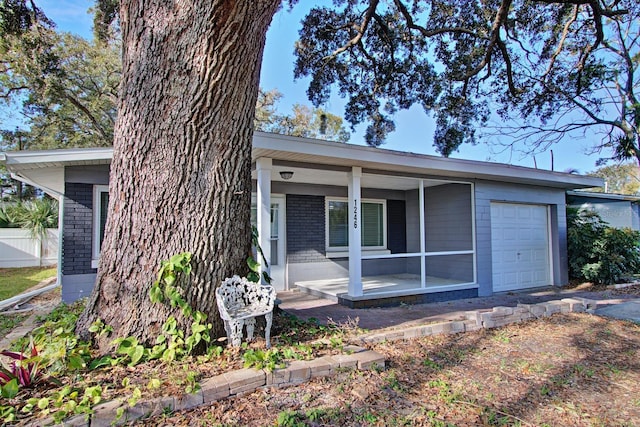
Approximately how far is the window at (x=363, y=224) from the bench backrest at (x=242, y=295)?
5309 millimetres

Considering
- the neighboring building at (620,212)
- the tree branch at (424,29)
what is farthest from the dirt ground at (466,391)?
the neighboring building at (620,212)

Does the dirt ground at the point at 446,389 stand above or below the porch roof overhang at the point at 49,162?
below

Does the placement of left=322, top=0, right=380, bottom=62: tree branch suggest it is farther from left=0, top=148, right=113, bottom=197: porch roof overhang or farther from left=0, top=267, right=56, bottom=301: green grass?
left=0, top=267, right=56, bottom=301: green grass

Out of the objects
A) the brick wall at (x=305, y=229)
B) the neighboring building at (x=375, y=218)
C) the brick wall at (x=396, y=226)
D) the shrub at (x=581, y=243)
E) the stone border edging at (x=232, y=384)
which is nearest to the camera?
the stone border edging at (x=232, y=384)

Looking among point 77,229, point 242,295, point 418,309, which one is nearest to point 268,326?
point 242,295

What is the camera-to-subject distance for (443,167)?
22.3 feet

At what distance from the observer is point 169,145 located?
3020 mm

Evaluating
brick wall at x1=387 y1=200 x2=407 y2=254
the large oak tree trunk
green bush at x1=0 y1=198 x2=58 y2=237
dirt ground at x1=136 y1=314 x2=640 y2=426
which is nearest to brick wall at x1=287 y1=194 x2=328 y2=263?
brick wall at x1=387 y1=200 x2=407 y2=254

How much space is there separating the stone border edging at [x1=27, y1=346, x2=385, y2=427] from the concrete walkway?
1.26 metres

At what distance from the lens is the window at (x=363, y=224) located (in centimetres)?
877

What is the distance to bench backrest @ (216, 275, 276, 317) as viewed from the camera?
3.16m

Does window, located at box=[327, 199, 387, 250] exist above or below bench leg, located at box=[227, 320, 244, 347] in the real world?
above

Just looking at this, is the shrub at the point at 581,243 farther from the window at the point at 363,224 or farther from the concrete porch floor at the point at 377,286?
the window at the point at 363,224

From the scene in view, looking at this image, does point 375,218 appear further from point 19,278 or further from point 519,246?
point 19,278
